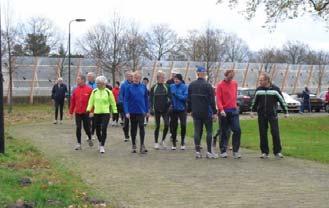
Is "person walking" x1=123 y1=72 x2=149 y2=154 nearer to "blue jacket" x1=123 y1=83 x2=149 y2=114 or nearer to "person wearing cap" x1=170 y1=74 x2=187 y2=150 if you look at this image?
"blue jacket" x1=123 y1=83 x2=149 y2=114

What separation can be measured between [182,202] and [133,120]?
19.9 ft

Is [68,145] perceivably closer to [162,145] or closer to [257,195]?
[162,145]

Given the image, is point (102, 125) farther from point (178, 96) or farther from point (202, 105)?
point (202, 105)

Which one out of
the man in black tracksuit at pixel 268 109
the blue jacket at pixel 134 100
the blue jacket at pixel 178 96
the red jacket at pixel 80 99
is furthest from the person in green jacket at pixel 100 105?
the man in black tracksuit at pixel 268 109

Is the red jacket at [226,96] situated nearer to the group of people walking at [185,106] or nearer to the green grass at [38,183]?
the group of people walking at [185,106]

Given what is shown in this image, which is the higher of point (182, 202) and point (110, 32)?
point (110, 32)

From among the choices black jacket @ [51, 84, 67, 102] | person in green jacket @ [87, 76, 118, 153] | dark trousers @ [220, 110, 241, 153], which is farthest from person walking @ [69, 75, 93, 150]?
black jacket @ [51, 84, 67, 102]

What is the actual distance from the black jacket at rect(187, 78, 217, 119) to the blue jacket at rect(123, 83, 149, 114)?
1.39m

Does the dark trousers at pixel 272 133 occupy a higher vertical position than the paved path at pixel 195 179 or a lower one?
higher

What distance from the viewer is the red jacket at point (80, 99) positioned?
14.4 m

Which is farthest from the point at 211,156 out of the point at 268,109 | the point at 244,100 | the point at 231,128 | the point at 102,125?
the point at 244,100

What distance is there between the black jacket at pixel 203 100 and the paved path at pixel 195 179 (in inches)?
37.1

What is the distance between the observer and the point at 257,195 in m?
8.09

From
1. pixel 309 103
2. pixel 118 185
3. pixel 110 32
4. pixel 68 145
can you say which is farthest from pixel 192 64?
pixel 118 185
